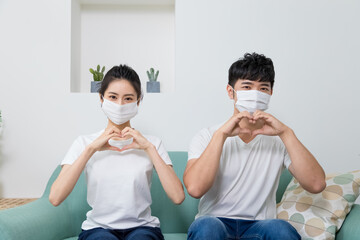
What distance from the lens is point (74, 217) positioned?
6.31ft

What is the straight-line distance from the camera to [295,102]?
95.4 inches

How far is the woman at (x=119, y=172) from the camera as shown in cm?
153

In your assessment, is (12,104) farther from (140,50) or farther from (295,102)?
(295,102)

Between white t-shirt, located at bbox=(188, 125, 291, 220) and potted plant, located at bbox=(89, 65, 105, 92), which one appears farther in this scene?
potted plant, located at bbox=(89, 65, 105, 92)

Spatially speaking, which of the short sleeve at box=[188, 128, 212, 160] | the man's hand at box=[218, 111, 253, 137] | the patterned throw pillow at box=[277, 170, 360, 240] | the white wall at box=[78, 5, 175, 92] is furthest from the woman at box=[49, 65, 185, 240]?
the white wall at box=[78, 5, 175, 92]

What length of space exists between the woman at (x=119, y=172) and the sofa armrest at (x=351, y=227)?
71 cm

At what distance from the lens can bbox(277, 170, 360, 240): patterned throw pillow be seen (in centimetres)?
162

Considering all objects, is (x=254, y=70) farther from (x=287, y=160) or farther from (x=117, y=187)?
(x=117, y=187)

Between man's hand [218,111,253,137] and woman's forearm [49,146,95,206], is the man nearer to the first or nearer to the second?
man's hand [218,111,253,137]

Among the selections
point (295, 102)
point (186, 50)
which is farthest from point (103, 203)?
point (295, 102)

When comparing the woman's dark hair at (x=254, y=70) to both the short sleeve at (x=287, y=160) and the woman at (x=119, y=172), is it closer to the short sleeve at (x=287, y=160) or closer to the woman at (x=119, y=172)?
the short sleeve at (x=287, y=160)

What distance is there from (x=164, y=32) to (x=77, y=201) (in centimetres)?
142

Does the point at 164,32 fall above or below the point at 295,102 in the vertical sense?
above

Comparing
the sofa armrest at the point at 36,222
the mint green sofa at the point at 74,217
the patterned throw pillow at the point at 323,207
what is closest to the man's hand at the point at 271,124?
the patterned throw pillow at the point at 323,207
